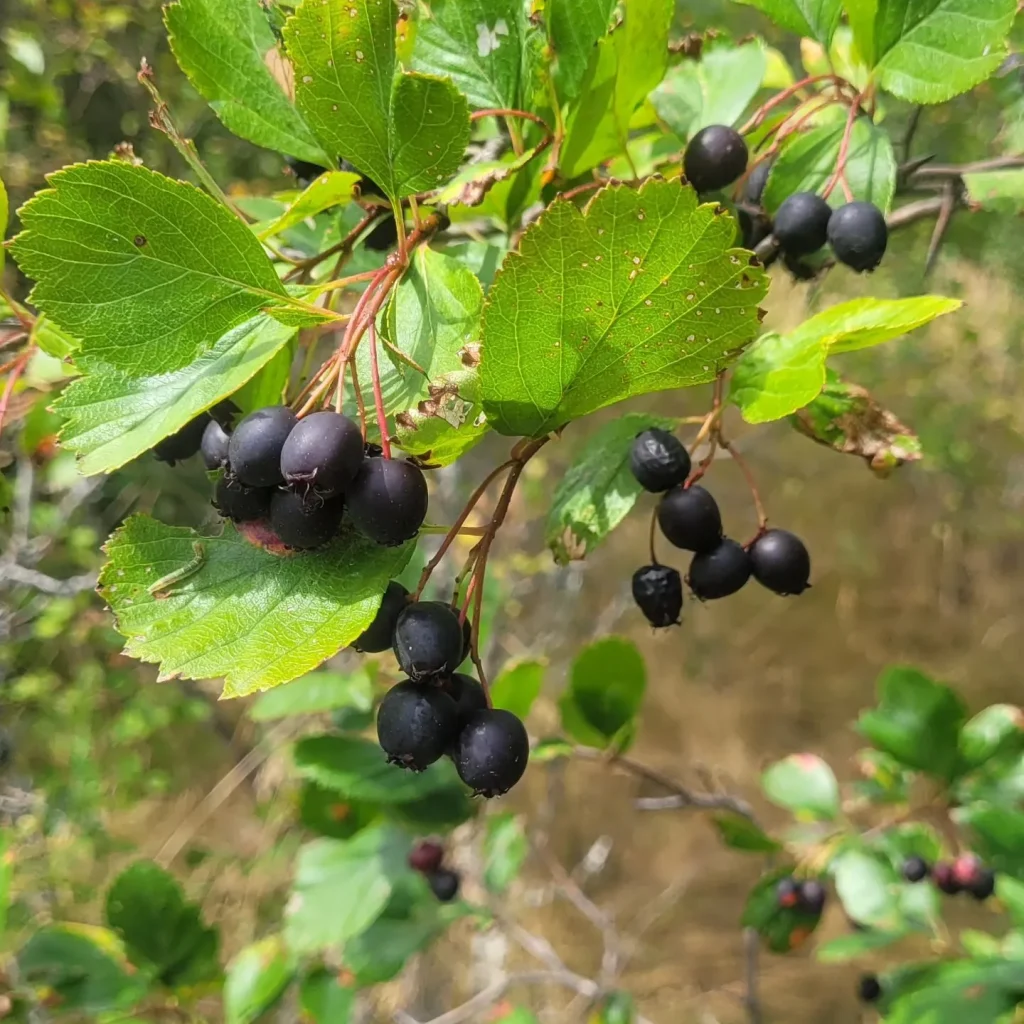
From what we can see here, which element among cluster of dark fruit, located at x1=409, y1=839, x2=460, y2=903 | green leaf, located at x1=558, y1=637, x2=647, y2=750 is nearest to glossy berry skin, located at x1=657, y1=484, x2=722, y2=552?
green leaf, located at x1=558, y1=637, x2=647, y2=750

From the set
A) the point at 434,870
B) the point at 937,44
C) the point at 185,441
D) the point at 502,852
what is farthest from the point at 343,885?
the point at 937,44

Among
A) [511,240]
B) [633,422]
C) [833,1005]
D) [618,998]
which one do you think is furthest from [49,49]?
[833,1005]

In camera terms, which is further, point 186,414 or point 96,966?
point 96,966

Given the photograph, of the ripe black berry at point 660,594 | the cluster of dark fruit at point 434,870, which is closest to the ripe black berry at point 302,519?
the ripe black berry at point 660,594

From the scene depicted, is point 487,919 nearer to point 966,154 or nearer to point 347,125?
point 347,125

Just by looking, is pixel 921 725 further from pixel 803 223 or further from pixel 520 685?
pixel 803 223

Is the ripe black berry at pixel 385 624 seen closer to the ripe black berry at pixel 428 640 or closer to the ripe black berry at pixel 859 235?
the ripe black berry at pixel 428 640

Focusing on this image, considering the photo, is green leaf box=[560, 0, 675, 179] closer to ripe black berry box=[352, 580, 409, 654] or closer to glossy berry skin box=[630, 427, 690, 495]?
glossy berry skin box=[630, 427, 690, 495]
